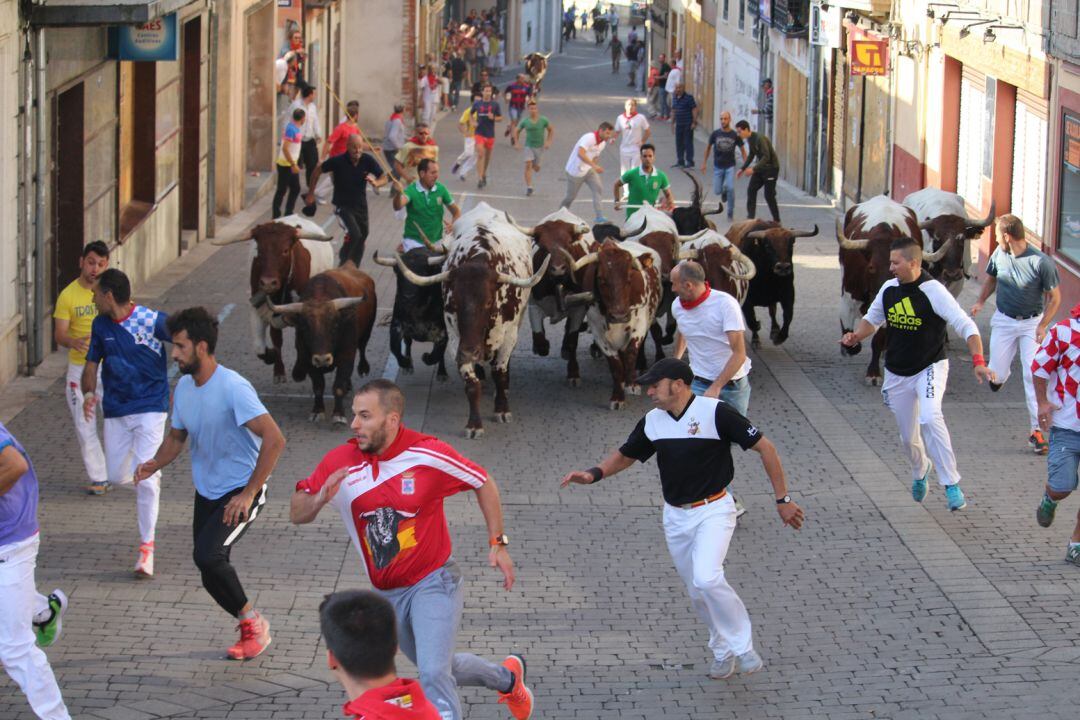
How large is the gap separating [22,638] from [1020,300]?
28.1 feet

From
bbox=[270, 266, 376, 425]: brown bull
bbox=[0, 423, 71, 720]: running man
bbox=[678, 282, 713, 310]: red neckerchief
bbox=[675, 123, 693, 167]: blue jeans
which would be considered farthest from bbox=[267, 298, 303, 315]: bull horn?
bbox=[675, 123, 693, 167]: blue jeans

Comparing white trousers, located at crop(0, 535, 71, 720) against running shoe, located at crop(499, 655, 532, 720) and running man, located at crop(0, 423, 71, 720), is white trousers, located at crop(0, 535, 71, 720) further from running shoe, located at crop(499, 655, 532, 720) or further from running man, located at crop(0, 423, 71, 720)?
running shoe, located at crop(499, 655, 532, 720)

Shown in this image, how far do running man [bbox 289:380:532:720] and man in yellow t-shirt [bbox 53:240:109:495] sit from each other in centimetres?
491

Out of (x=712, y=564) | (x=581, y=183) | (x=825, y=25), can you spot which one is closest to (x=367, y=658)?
(x=712, y=564)

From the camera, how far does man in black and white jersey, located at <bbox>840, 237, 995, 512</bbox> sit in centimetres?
1129

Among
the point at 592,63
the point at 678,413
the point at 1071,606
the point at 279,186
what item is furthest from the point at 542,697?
the point at 592,63

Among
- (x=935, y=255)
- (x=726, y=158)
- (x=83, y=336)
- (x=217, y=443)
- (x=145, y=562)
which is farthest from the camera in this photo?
(x=726, y=158)

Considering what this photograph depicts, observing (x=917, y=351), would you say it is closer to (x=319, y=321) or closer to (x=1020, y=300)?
(x=1020, y=300)

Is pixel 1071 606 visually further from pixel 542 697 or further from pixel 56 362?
pixel 56 362

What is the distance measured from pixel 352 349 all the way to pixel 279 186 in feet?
34.7

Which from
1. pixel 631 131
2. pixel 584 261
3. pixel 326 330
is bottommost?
pixel 326 330

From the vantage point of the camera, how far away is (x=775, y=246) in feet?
56.3

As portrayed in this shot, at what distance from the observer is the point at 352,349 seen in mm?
14680

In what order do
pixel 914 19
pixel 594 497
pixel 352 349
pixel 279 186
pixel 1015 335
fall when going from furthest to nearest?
pixel 914 19, pixel 279 186, pixel 352 349, pixel 1015 335, pixel 594 497
